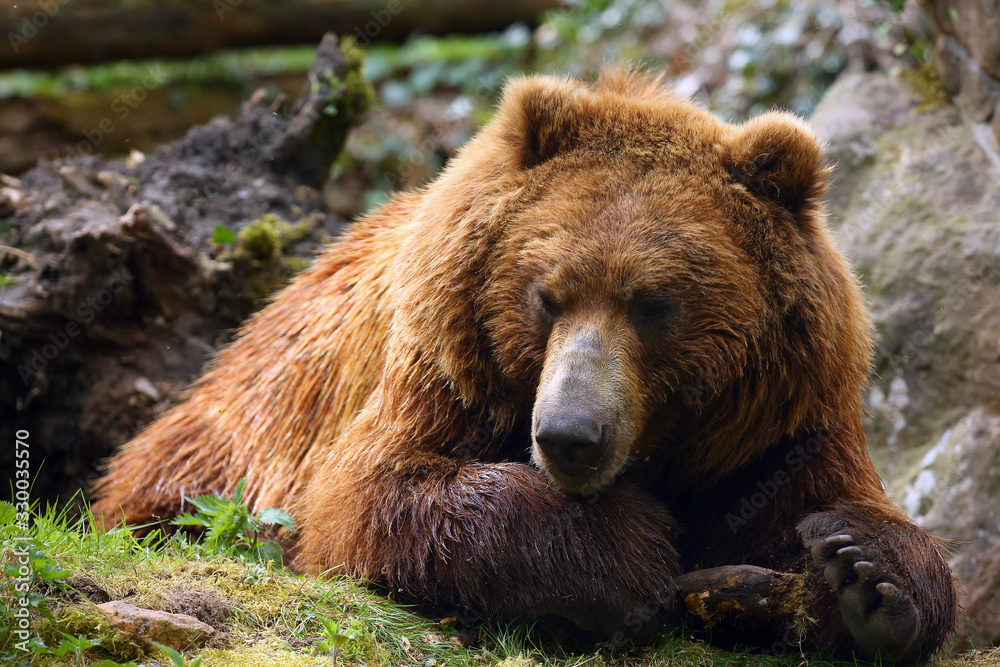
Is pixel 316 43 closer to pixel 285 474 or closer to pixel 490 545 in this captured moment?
pixel 285 474

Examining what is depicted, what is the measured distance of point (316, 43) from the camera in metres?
10.5

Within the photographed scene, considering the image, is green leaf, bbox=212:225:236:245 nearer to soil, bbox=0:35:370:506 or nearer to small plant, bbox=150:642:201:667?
soil, bbox=0:35:370:506

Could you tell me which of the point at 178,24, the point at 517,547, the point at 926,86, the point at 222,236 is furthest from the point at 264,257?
the point at 926,86

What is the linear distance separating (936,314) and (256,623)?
189 inches

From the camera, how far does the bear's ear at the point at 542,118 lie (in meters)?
3.96

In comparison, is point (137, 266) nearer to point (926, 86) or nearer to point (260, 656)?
point (260, 656)

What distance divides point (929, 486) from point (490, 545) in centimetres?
358

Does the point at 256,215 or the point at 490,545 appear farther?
the point at 256,215

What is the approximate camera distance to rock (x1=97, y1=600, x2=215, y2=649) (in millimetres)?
3006

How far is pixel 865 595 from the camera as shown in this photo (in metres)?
3.57

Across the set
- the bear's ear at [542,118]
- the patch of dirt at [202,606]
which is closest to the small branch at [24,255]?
the patch of dirt at [202,606]

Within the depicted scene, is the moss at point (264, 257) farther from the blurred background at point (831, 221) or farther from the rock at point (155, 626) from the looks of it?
the rock at point (155, 626)

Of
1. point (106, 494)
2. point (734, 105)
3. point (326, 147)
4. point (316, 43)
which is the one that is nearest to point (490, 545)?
point (106, 494)

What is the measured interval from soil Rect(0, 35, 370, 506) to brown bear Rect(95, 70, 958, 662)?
2442 mm
